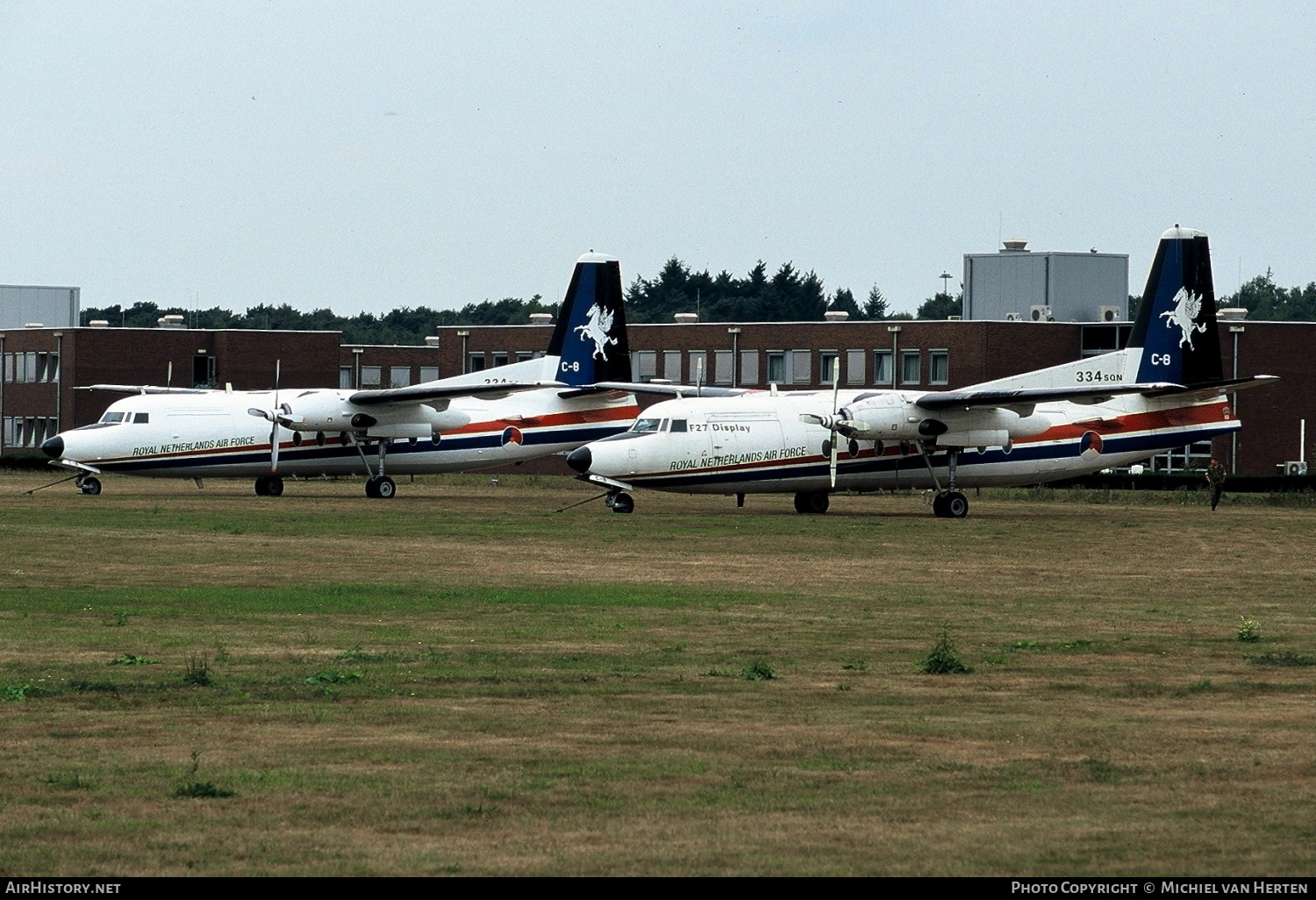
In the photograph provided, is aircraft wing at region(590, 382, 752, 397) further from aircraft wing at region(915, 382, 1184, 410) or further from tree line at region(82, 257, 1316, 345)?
tree line at region(82, 257, 1316, 345)

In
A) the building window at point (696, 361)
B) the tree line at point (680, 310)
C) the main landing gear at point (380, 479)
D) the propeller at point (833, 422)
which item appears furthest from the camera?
the tree line at point (680, 310)

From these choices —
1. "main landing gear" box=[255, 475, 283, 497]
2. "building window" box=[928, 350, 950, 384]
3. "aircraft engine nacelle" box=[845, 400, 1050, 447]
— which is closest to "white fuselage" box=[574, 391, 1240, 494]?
"aircraft engine nacelle" box=[845, 400, 1050, 447]

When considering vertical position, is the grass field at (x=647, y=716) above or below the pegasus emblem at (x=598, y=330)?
below

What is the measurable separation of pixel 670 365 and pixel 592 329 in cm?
2971

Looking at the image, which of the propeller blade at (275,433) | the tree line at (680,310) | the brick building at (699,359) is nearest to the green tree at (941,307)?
the tree line at (680,310)

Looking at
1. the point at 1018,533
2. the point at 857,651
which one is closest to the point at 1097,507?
the point at 1018,533

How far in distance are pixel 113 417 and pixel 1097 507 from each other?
2893 cm

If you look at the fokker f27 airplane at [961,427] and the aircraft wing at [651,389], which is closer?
→ the fokker f27 airplane at [961,427]

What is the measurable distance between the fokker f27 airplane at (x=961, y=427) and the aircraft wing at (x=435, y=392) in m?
8.14

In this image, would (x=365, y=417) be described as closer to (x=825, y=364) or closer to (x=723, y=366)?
(x=825, y=364)

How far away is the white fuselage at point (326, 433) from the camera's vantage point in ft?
172

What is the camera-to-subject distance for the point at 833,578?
1082 inches

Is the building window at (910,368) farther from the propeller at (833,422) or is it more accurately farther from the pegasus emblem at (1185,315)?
the propeller at (833,422)

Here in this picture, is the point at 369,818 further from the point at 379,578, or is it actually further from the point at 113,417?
the point at 113,417
